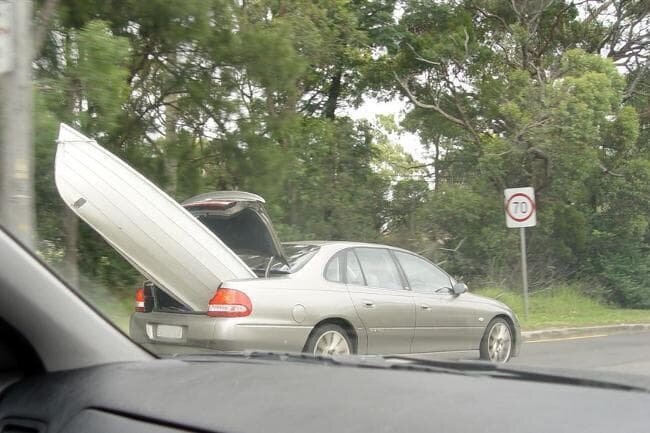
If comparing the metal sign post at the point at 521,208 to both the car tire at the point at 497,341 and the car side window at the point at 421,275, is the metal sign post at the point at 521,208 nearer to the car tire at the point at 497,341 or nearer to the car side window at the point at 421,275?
the car tire at the point at 497,341

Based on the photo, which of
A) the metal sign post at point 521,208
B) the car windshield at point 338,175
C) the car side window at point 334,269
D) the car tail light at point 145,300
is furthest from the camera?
the metal sign post at point 521,208

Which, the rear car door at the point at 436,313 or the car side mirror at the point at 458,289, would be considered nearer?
the rear car door at the point at 436,313

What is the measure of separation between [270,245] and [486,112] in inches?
560

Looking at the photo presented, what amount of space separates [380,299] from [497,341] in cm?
192

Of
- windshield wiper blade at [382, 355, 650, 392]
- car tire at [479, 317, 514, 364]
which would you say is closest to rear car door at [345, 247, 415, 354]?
car tire at [479, 317, 514, 364]

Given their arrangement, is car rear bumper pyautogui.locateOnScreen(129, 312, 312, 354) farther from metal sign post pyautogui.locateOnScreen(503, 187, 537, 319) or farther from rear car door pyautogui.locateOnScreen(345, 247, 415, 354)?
metal sign post pyautogui.locateOnScreen(503, 187, 537, 319)

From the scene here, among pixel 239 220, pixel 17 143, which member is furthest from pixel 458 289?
pixel 17 143

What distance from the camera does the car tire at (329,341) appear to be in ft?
23.0

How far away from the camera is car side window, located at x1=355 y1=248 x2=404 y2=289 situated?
7906 millimetres

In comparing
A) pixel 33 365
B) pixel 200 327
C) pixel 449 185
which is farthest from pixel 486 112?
pixel 33 365

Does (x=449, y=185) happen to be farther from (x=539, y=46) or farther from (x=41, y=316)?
(x=41, y=316)

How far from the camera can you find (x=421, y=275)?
27.6ft

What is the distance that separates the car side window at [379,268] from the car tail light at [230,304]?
1.67 metres

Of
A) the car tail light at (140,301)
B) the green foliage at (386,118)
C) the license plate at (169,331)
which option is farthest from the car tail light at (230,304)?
the green foliage at (386,118)
